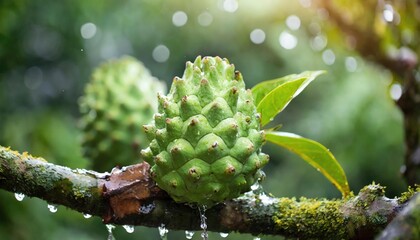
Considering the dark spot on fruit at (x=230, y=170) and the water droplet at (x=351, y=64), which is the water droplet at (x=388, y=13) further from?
the water droplet at (x=351, y=64)

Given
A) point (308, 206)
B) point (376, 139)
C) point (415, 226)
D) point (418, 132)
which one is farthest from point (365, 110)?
point (415, 226)

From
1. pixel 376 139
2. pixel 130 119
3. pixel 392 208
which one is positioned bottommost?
pixel 392 208

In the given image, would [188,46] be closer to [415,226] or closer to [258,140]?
[258,140]

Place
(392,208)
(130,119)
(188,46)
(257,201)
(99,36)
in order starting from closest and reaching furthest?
(392,208)
(257,201)
(130,119)
(99,36)
(188,46)

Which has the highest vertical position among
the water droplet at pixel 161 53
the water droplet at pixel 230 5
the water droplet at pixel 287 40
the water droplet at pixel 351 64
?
the water droplet at pixel 161 53

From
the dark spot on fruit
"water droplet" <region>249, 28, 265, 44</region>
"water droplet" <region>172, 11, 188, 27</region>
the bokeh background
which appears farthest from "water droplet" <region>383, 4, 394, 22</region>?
"water droplet" <region>249, 28, 265, 44</region>

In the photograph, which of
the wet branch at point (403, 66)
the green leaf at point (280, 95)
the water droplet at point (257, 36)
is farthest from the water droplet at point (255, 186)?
the water droplet at point (257, 36)

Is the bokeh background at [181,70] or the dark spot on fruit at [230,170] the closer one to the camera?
the dark spot on fruit at [230,170]
